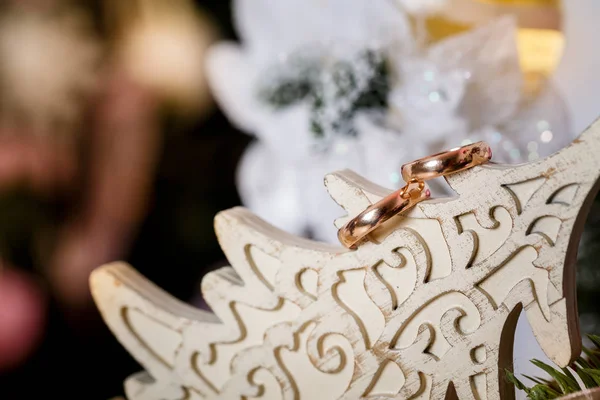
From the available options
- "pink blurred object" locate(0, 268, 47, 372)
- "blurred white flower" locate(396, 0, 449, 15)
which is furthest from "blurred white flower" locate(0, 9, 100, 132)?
"blurred white flower" locate(396, 0, 449, 15)

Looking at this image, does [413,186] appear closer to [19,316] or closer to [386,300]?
[386,300]

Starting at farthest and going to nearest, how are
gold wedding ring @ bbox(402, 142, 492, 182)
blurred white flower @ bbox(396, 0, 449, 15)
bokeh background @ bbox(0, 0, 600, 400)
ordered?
bokeh background @ bbox(0, 0, 600, 400) < blurred white flower @ bbox(396, 0, 449, 15) < gold wedding ring @ bbox(402, 142, 492, 182)

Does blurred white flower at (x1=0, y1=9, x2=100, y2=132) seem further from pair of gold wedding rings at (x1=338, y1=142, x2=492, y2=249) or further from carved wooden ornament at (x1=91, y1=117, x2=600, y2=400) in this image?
pair of gold wedding rings at (x1=338, y1=142, x2=492, y2=249)

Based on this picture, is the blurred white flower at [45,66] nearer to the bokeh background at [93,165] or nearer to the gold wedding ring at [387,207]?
the bokeh background at [93,165]

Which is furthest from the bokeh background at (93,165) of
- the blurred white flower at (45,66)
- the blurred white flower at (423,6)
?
the blurred white flower at (423,6)

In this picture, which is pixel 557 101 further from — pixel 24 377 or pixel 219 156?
pixel 24 377

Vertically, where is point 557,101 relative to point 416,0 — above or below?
below

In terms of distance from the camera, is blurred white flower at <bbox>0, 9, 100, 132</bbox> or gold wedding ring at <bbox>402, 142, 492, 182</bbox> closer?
gold wedding ring at <bbox>402, 142, 492, 182</bbox>

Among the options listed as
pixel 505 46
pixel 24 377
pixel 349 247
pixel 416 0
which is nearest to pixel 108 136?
pixel 24 377
